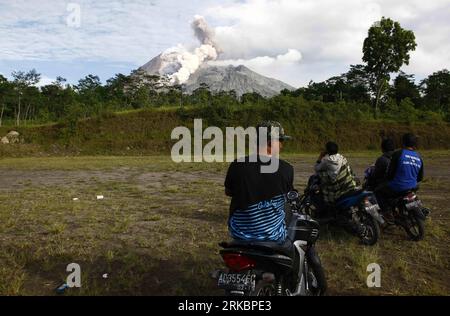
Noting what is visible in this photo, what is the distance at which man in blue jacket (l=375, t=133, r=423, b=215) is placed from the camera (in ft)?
21.9

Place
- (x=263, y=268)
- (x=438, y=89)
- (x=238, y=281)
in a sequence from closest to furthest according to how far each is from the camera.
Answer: (x=238, y=281), (x=263, y=268), (x=438, y=89)

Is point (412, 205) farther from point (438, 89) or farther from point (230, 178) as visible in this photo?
point (438, 89)

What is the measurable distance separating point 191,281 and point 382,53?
35472 millimetres

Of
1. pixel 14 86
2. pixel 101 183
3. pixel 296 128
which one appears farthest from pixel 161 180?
pixel 14 86

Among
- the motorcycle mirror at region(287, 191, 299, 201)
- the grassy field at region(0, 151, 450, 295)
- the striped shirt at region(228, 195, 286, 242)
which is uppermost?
the motorcycle mirror at region(287, 191, 299, 201)

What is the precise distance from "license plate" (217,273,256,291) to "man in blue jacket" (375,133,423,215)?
4255 millimetres

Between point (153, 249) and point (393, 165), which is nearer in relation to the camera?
point (153, 249)

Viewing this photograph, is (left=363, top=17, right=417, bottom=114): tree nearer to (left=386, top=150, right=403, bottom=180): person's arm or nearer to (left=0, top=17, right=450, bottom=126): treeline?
(left=0, top=17, right=450, bottom=126): treeline

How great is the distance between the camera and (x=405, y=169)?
21.9ft

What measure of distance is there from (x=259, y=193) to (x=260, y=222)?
28cm

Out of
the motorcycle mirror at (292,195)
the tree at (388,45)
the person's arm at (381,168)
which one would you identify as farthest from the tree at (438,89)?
the motorcycle mirror at (292,195)

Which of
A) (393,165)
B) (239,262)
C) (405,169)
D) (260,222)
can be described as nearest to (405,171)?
(405,169)

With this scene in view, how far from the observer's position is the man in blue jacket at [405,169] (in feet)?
21.9

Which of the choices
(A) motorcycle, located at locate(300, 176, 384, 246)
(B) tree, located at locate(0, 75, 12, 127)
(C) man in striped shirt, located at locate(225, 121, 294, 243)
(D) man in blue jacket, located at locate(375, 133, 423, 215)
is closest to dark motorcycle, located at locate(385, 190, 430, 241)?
(D) man in blue jacket, located at locate(375, 133, 423, 215)
